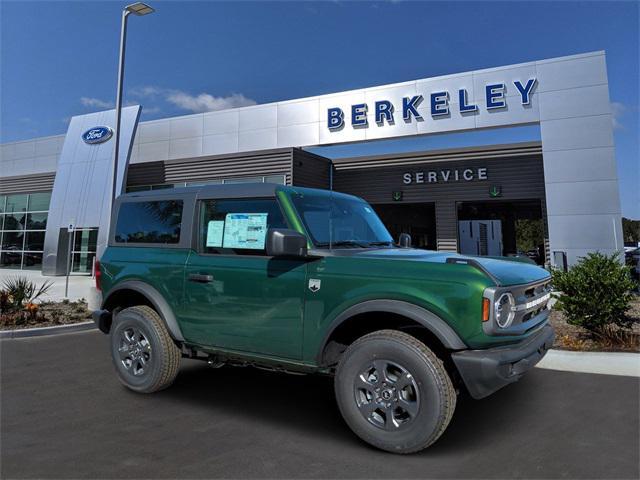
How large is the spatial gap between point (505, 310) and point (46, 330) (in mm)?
7904

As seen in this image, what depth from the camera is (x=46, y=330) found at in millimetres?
7656

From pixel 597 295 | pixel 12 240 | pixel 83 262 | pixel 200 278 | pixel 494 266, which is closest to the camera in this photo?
pixel 494 266

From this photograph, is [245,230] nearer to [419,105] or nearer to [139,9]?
[139,9]

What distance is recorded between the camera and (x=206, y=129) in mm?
19734

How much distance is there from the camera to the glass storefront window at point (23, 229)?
22.8 metres

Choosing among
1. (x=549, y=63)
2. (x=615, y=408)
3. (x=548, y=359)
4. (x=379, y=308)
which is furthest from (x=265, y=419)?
(x=549, y=63)

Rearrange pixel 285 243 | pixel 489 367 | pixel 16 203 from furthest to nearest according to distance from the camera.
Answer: pixel 16 203
pixel 285 243
pixel 489 367

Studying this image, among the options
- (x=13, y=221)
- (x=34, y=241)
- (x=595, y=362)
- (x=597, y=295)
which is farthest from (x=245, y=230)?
(x=13, y=221)

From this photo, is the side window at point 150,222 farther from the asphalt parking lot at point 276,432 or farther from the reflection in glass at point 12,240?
the reflection in glass at point 12,240

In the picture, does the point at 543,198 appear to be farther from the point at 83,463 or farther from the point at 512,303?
the point at 83,463

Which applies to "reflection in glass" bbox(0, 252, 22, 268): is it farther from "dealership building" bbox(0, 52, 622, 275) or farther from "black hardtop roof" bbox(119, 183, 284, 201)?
"black hardtop roof" bbox(119, 183, 284, 201)

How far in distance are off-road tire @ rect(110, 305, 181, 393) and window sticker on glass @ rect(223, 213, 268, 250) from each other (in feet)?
3.84

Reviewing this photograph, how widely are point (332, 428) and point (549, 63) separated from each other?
15.6 meters

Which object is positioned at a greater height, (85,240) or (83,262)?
(85,240)
